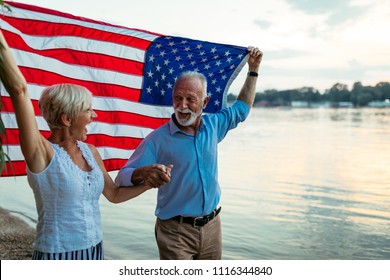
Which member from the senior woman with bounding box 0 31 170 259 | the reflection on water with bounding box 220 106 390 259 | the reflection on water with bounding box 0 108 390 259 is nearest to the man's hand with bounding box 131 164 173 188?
the senior woman with bounding box 0 31 170 259

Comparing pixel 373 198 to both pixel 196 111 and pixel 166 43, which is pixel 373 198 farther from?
pixel 196 111

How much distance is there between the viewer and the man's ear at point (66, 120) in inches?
103

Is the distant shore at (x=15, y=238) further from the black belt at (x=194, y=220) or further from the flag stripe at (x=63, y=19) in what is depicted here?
the black belt at (x=194, y=220)

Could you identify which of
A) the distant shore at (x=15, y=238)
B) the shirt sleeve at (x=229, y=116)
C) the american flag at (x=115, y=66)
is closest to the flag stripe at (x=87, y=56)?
the american flag at (x=115, y=66)

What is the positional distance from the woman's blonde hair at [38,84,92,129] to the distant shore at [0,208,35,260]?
3964 millimetres

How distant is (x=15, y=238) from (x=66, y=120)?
206 inches

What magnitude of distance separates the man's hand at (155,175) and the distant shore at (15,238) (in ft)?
12.3

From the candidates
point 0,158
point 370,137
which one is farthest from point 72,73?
point 370,137

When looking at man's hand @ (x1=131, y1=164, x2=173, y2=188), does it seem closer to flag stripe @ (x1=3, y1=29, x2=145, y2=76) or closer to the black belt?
the black belt

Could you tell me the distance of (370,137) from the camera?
118 ft

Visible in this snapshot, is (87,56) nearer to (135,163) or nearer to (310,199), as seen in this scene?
(135,163)

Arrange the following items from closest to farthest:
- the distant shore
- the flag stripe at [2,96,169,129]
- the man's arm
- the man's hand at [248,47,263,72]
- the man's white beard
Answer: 1. the man's white beard
2. the man's arm
3. the man's hand at [248,47,263,72]
4. the flag stripe at [2,96,169,129]
5. the distant shore

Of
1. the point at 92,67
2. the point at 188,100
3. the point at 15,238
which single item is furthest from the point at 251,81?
the point at 15,238

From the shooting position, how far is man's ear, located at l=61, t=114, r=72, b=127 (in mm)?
2621
